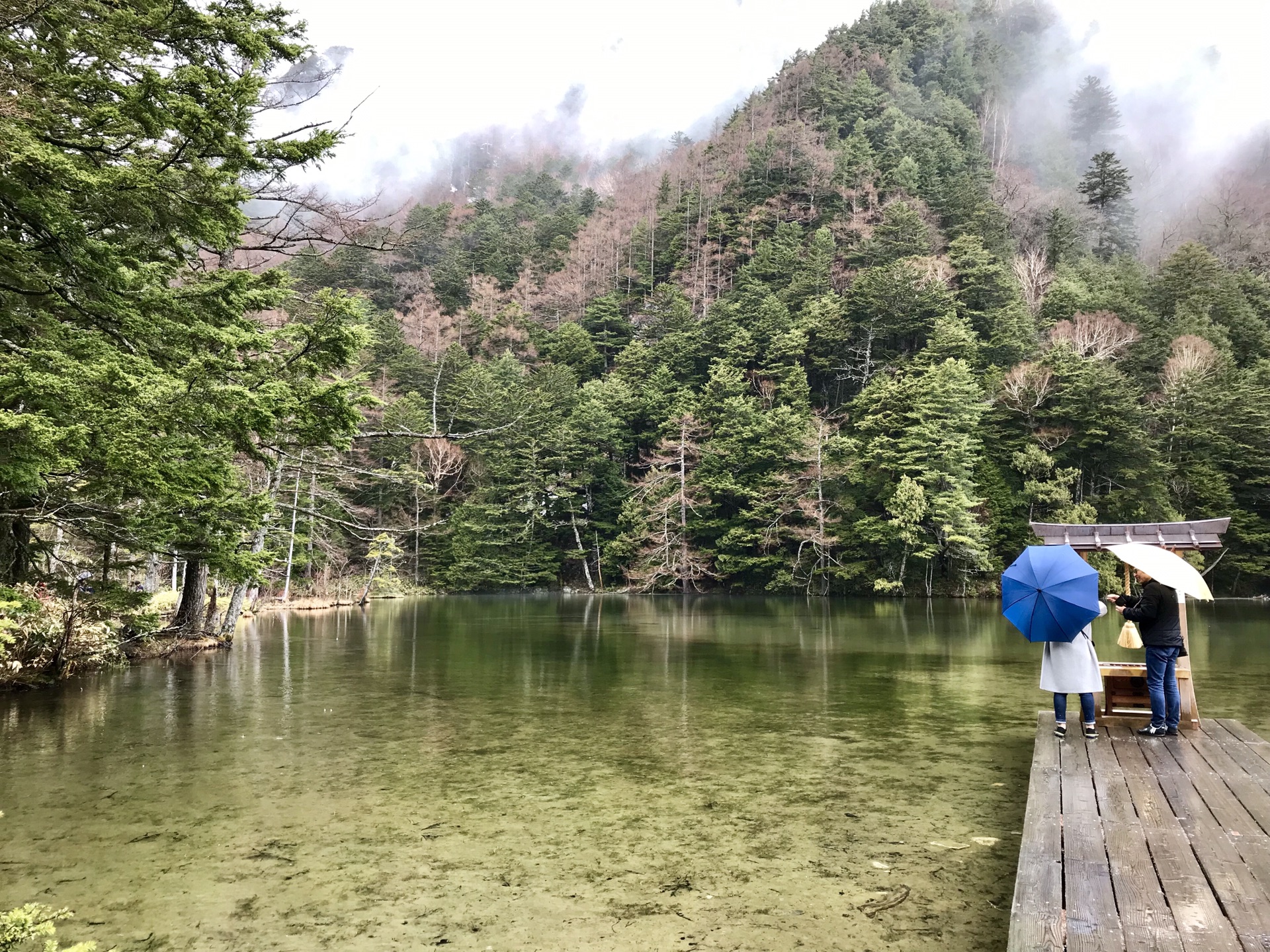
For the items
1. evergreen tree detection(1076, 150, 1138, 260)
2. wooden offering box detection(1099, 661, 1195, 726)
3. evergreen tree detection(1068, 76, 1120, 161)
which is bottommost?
wooden offering box detection(1099, 661, 1195, 726)

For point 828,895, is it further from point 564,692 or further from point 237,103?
point 237,103

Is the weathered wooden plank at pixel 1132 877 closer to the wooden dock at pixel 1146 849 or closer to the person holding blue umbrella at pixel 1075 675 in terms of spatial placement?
the wooden dock at pixel 1146 849

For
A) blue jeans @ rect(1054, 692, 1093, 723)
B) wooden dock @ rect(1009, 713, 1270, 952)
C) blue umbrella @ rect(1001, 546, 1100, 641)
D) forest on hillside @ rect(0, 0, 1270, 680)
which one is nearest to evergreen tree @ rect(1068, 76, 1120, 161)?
forest on hillside @ rect(0, 0, 1270, 680)

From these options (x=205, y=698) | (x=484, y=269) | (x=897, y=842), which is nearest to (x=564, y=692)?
(x=205, y=698)

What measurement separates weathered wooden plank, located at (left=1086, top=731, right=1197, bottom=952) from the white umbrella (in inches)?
51.3

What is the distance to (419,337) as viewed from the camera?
146ft

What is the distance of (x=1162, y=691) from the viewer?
5105mm

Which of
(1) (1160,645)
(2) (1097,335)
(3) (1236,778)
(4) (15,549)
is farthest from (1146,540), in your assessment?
(2) (1097,335)

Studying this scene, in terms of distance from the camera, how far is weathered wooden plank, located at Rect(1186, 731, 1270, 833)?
3428 millimetres

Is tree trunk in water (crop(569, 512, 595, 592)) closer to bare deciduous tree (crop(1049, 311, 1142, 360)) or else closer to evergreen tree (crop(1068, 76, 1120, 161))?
bare deciduous tree (crop(1049, 311, 1142, 360))

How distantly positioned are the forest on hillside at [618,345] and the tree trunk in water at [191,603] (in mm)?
52

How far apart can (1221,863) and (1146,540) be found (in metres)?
3.17

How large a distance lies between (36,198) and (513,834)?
17.0 feet

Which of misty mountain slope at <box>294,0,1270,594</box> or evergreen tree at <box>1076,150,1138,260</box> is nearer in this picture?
misty mountain slope at <box>294,0,1270,594</box>
